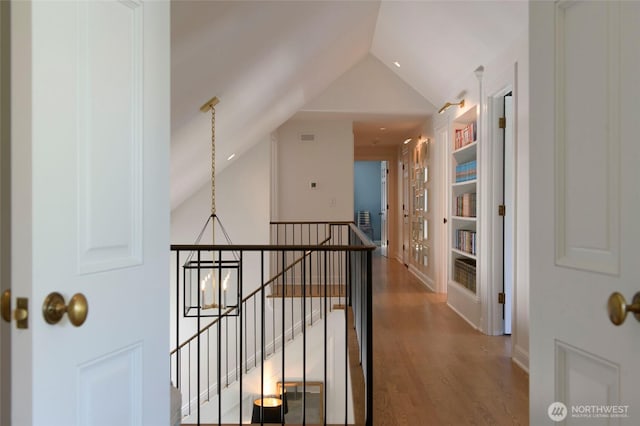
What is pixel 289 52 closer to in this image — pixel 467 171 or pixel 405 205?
pixel 467 171

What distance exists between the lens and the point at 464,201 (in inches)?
189

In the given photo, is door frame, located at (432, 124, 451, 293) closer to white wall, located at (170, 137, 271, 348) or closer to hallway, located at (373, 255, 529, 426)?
hallway, located at (373, 255, 529, 426)

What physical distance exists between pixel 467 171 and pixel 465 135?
423 mm

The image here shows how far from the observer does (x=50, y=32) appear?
868mm

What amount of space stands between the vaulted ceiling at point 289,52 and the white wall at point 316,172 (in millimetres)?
742

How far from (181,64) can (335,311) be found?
384 centimetres

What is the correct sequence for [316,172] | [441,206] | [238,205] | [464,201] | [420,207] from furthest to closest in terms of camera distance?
[420,207], [316,172], [238,205], [441,206], [464,201]

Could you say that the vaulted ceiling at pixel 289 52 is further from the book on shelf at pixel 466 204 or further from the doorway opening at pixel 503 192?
the book on shelf at pixel 466 204

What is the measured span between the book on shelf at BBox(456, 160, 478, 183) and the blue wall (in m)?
8.53

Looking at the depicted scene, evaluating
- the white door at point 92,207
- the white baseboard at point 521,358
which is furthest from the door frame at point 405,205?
the white door at point 92,207

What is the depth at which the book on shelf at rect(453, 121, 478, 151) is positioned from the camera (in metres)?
4.52

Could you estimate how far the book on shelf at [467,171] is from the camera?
177 inches
